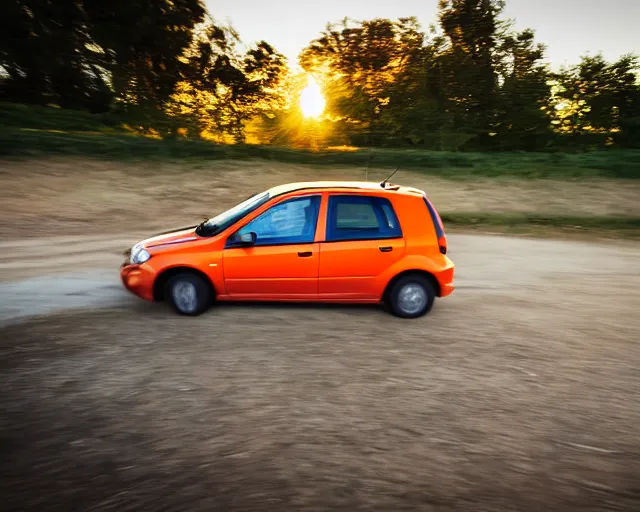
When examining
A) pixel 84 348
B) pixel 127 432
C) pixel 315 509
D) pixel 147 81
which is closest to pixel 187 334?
pixel 84 348

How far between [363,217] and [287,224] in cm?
91

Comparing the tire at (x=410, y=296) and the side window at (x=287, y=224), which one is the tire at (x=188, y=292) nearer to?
the side window at (x=287, y=224)

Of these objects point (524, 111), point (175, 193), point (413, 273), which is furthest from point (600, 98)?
point (413, 273)

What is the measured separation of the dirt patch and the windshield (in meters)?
8.45

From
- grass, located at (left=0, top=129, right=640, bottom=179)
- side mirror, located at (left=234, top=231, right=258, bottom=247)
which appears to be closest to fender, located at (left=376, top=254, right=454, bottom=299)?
side mirror, located at (left=234, top=231, right=258, bottom=247)

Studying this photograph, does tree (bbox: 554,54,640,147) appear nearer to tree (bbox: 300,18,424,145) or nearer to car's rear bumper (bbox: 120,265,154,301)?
tree (bbox: 300,18,424,145)

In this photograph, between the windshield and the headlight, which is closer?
the headlight

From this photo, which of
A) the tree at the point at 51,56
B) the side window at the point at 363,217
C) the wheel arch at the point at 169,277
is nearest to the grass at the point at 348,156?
the tree at the point at 51,56

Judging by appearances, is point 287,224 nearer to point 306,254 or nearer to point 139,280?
point 306,254

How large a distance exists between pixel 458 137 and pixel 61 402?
36819 mm

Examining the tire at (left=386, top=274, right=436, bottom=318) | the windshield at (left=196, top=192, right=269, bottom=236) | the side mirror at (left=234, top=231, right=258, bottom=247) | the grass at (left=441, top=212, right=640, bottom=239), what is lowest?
the grass at (left=441, top=212, right=640, bottom=239)

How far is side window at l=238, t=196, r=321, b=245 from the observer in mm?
6953

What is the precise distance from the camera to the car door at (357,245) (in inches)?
275

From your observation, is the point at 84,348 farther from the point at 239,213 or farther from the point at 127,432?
the point at 239,213
